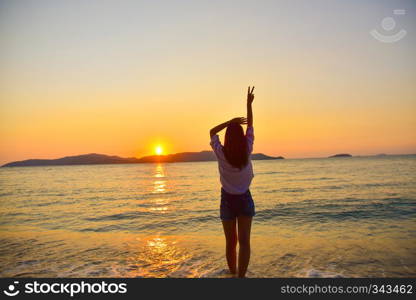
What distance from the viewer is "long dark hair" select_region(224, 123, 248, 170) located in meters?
4.52

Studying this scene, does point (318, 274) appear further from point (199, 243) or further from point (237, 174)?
point (199, 243)

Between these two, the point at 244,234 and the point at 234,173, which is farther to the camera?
the point at 244,234

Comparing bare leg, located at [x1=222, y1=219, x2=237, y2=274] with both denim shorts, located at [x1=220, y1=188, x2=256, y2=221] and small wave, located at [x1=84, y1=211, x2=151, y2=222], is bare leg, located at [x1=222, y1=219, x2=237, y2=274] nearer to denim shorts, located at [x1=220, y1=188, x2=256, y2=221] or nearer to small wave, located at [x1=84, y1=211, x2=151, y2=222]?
denim shorts, located at [x1=220, y1=188, x2=256, y2=221]

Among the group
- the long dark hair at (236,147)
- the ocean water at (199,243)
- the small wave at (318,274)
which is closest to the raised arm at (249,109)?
the long dark hair at (236,147)

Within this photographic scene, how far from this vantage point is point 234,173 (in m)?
4.71

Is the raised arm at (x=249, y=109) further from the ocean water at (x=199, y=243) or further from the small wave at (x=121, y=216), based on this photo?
the small wave at (x=121, y=216)

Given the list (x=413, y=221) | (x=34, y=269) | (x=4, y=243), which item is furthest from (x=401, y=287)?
(x=4, y=243)

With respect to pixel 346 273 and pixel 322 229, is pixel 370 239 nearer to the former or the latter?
pixel 322 229

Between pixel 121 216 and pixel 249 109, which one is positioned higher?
pixel 249 109

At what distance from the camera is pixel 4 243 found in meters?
9.30

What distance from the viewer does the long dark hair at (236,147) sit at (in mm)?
4520

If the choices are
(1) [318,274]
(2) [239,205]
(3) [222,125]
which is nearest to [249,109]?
(3) [222,125]

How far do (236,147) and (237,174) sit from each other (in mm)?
475

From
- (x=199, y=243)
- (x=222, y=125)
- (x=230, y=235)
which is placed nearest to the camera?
(x=222, y=125)
